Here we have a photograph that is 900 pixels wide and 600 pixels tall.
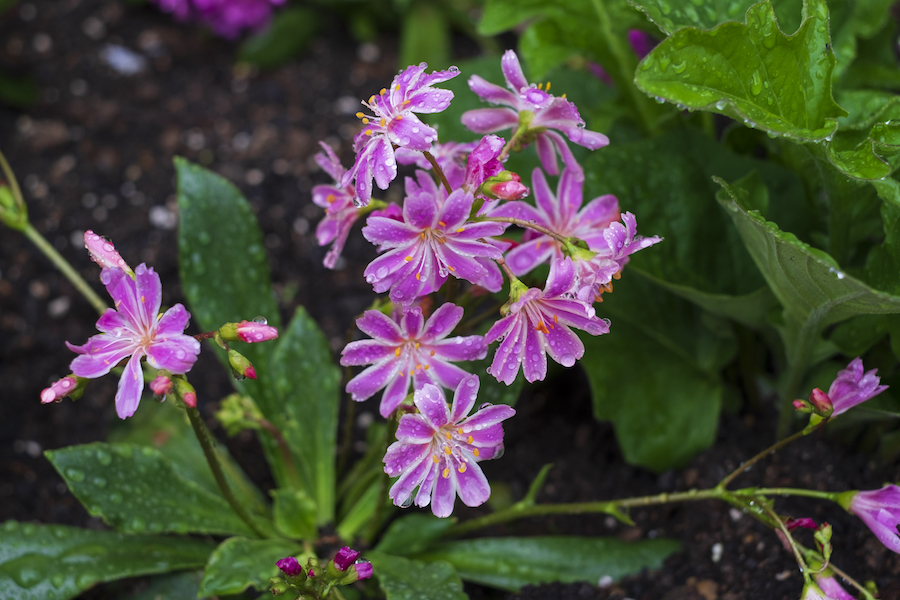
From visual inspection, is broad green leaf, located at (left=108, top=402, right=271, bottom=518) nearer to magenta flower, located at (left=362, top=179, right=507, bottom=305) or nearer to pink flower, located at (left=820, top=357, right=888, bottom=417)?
magenta flower, located at (left=362, top=179, right=507, bottom=305)

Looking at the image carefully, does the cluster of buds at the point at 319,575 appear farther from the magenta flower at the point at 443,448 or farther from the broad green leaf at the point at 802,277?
the broad green leaf at the point at 802,277

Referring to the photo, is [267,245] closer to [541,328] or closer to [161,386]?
[161,386]

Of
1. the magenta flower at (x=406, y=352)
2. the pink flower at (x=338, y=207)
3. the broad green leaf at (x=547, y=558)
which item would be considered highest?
the pink flower at (x=338, y=207)

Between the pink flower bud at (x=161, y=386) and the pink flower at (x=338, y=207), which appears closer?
the pink flower bud at (x=161, y=386)

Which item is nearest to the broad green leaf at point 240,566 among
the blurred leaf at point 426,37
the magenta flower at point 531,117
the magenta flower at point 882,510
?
the magenta flower at point 531,117

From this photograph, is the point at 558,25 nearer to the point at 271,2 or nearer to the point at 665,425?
the point at 665,425

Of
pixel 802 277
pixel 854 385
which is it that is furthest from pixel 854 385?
pixel 802 277

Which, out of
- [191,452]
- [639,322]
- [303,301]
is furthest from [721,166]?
[191,452]

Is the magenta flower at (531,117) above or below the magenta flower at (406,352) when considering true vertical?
above
